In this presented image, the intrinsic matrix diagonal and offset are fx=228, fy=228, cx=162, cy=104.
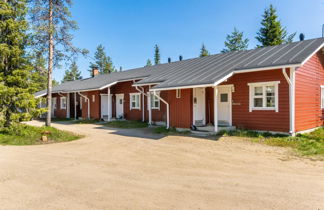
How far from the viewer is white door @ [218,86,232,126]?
11.9 metres

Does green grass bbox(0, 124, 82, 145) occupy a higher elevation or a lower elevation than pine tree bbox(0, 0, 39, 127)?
lower

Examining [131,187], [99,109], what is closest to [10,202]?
[131,187]

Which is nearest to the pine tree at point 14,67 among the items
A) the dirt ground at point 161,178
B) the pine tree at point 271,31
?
the dirt ground at point 161,178

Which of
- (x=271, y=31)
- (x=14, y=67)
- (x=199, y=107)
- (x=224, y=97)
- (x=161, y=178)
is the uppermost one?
(x=271, y=31)

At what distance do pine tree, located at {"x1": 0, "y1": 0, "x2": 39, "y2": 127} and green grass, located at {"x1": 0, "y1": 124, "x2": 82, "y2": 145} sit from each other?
0.46m

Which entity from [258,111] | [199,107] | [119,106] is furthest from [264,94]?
[119,106]

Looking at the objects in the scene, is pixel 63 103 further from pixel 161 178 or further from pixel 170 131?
pixel 161 178

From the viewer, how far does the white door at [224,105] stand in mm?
11867

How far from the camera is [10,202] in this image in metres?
3.89

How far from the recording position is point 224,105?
1216cm

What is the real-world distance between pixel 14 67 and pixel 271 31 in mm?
37307

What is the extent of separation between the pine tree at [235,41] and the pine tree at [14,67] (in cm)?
4161

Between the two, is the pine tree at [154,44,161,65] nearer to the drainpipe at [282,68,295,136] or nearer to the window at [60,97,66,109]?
the window at [60,97,66,109]

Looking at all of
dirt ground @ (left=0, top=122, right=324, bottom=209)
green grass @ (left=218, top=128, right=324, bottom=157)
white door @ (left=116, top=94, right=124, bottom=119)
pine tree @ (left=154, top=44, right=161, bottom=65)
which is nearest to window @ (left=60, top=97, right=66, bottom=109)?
white door @ (left=116, top=94, right=124, bottom=119)
